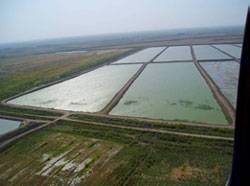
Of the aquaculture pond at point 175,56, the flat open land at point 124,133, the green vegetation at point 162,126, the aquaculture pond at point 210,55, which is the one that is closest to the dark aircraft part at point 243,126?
the flat open land at point 124,133

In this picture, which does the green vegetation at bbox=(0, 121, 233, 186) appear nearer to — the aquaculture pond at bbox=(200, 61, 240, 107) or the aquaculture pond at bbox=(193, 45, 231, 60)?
the aquaculture pond at bbox=(200, 61, 240, 107)

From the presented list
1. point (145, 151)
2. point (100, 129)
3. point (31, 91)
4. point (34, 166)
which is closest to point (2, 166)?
point (34, 166)

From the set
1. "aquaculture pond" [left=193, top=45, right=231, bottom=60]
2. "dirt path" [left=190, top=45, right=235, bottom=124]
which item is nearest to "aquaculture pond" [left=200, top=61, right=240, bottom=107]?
"dirt path" [left=190, top=45, right=235, bottom=124]

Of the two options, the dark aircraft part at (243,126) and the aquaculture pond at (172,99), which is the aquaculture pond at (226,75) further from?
the dark aircraft part at (243,126)

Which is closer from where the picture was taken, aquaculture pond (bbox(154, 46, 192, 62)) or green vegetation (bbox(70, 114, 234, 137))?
green vegetation (bbox(70, 114, 234, 137))

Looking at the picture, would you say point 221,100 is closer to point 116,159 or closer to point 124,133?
point 124,133
